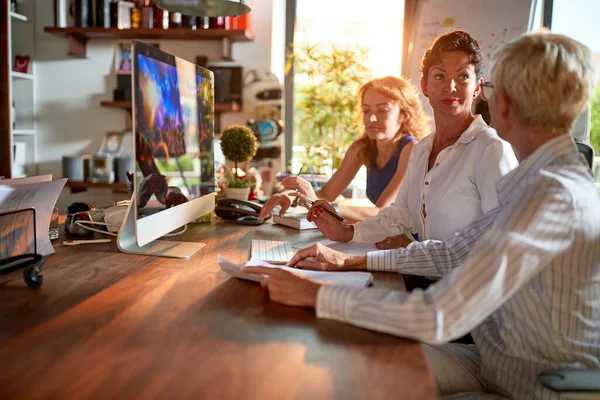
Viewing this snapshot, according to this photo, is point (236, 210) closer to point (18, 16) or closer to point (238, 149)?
point (238, 149)

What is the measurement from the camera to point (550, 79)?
98 cm

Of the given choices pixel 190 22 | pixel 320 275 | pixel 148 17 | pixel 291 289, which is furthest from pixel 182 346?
pixel 148 17

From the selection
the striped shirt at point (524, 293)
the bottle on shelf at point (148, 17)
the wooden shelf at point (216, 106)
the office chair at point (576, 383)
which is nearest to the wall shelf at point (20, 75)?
the wooden shelf at point (216, 106)

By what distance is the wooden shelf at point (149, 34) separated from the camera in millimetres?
3932

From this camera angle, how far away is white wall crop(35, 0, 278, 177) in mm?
4277

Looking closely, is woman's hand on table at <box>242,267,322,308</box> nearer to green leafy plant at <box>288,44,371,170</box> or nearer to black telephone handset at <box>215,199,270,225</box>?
black telephone handset at <box>215,199,270,225</box>

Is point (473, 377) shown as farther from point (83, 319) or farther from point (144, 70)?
point (144, 70)

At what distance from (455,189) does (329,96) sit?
8.09ft

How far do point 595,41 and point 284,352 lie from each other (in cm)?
397

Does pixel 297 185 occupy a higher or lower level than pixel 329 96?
lower

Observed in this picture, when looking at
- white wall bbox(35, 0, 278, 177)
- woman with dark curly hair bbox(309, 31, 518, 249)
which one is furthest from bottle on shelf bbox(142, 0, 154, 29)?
woman with dark curly hair bbox(309, 31, 518, 249)

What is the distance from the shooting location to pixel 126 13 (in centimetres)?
405

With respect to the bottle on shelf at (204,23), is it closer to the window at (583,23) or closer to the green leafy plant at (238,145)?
the green leafy plant at (238,145)

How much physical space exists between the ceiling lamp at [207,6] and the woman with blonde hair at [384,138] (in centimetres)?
73
